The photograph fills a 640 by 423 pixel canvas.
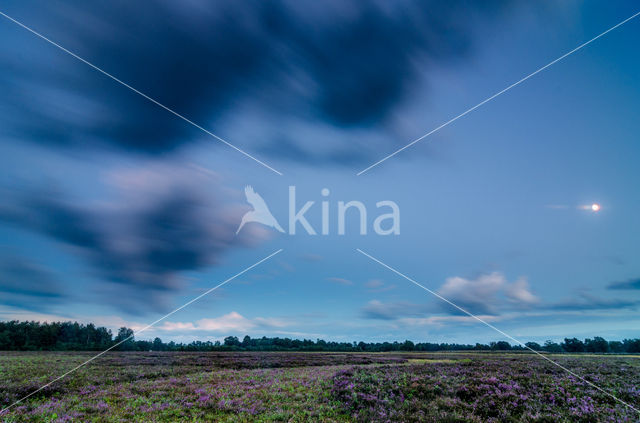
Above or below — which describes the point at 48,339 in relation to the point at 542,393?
below

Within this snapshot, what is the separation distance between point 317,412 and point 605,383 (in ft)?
53.6

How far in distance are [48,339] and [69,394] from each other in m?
61.7

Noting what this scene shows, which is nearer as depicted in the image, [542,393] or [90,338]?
[542,393]

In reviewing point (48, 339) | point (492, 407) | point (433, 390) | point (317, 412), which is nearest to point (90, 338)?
point (48, 339)

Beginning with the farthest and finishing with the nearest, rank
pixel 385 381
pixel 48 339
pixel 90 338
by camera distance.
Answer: pixel 48 339
pixel 90 338
pixel 385 381

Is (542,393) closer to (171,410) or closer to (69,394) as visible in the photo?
(171,410)

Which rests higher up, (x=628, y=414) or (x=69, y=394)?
(x=628, y=414)

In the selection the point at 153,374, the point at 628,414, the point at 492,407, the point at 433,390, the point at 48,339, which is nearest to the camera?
the point at 628,414

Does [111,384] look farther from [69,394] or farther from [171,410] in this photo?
[171,410]

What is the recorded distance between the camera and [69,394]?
18078mm

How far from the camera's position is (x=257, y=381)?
77.8ft

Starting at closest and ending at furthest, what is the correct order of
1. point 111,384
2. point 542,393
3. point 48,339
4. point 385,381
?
point 542,393 < point 385,381 < point 111,384 < point 48,339

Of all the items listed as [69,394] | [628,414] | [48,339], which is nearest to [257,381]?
[69,394]

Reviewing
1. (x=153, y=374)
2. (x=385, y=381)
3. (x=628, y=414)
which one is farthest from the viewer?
(x=153, y=374)
